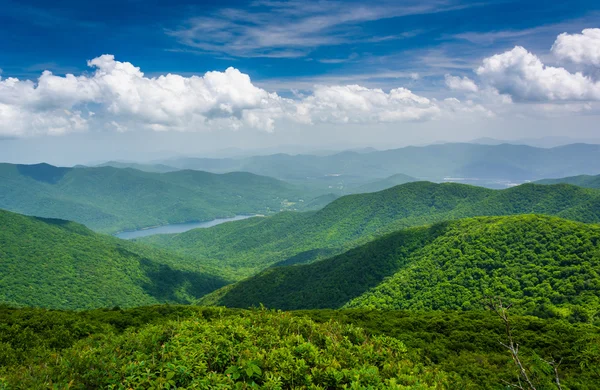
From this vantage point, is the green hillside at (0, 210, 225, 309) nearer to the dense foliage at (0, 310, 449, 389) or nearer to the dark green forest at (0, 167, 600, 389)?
the dark green forest at (0, 167, 600, 389)

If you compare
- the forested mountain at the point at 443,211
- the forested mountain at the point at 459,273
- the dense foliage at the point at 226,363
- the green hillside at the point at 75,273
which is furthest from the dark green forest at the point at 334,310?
the forested mountain at the point at 443,211

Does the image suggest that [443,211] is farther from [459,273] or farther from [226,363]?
[226,363]

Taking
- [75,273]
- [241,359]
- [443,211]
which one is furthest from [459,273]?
[443,211]

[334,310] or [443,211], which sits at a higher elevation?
[334,310]

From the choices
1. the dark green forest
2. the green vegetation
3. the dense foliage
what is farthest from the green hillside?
the dense foliage

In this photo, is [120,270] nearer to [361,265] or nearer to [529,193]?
[361,265]

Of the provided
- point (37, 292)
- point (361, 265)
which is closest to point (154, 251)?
point (37, 292)
